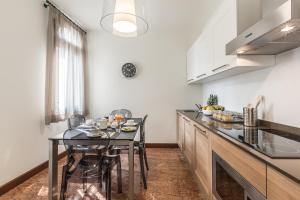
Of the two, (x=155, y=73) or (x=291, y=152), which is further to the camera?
(x=155, y=73)

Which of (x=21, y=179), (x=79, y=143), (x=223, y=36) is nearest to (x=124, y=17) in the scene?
(x=223, y=36)

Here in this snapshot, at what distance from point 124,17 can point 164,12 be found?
55.4 inches

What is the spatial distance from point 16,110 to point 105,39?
2.61 meters

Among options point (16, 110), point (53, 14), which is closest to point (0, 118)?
point (16, 110)

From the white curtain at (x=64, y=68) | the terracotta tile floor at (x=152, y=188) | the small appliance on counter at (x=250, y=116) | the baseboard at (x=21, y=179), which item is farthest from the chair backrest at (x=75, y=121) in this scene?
the small appliance on counter at (x=250, y=116)

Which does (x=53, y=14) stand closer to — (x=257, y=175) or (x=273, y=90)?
(x=273, y=90)

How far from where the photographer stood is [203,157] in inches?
83.6

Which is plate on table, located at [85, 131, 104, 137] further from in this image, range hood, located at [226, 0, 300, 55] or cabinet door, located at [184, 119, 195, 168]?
range hood, located at [226, 0, 300, 55]

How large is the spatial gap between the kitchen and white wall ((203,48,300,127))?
0.01 m

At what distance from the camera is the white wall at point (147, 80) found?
4484 millimetres

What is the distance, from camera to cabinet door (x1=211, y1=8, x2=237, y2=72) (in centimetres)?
194

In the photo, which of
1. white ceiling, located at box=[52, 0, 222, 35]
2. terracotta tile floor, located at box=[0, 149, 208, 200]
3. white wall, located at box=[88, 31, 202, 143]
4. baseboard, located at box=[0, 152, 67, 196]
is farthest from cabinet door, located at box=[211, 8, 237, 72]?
baseboard, located at box=[0, 152, 67, 196]

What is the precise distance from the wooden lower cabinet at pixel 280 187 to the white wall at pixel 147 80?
358 cm

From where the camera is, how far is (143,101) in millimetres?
4527
